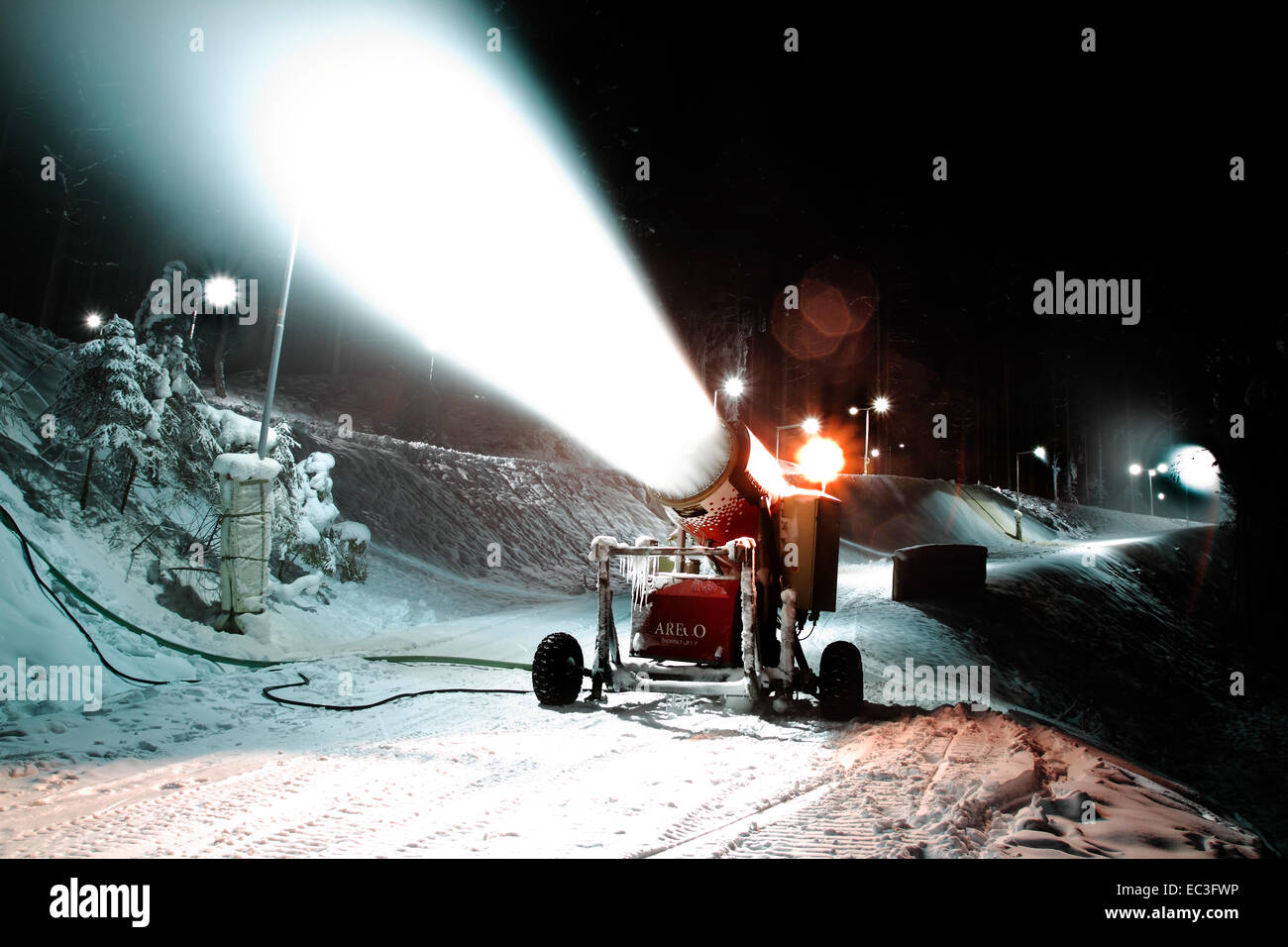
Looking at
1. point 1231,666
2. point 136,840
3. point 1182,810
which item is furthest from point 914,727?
point 1231,666

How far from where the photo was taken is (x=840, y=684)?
24.3 feet

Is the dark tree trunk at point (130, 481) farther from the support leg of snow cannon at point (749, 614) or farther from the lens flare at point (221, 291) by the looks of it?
the lens flare at point (221, 291)

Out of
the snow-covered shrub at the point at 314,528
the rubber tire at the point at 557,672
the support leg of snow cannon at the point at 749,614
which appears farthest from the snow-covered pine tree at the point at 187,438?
the support leg of snow cannon at the point at 749,614

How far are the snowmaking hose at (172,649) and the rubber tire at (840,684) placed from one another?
373cm

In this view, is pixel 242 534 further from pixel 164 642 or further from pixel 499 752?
pixel 499 752

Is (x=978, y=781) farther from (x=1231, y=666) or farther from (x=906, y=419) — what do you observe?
(x=906, y=419)

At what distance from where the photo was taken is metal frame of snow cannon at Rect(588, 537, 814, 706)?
7176mm

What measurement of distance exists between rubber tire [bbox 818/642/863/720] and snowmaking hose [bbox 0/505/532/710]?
373cm

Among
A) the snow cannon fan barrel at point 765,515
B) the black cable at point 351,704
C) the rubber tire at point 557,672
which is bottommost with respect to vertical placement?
the black cable at point 351,704

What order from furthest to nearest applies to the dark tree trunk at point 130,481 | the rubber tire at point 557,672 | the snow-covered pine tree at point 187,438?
the snow-covered pine tree at point 187,438 → the dark tree trunk at point 130,481 → the rubber tire at point 557,672

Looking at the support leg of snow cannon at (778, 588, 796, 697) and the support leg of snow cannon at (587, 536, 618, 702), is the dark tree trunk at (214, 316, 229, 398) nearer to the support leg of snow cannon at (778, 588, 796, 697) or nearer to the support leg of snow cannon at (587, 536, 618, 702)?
the support leg of snow cannon at (587, 536, 618, 702)

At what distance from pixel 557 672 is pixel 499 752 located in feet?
7.15

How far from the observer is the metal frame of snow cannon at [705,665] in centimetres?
718

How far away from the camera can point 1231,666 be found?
942 inches
